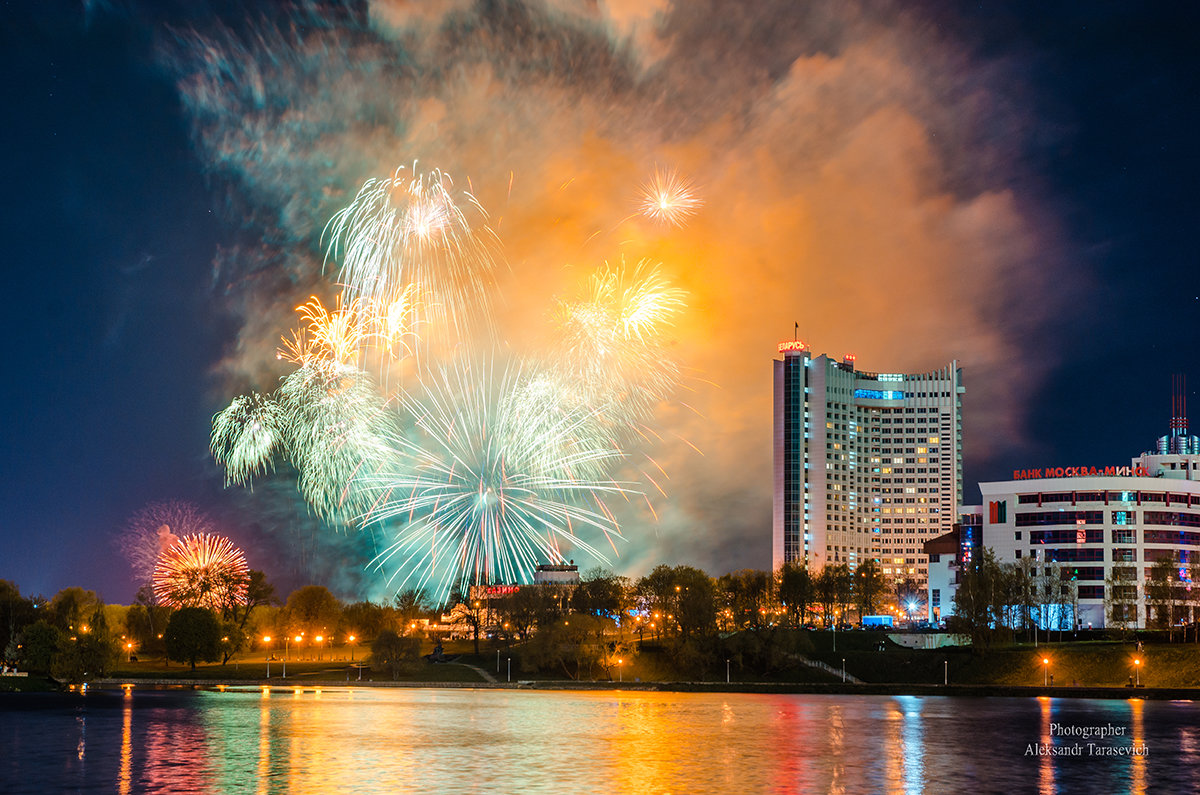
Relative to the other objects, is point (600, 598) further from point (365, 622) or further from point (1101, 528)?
point (1101, 528)

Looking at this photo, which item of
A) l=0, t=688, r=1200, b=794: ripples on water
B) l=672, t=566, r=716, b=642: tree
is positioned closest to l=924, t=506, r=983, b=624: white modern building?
l=672, t=566, r=716, b=642: tree

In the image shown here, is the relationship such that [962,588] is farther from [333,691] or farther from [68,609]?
[68,609]

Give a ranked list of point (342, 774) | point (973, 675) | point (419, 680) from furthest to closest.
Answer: point (419, 680) → point (973, 675) → point (342, 774)

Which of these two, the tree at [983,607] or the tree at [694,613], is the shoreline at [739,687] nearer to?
the tree at [694,613]

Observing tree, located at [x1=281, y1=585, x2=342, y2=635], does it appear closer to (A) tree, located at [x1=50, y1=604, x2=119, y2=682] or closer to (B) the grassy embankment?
(B) the grassy embankment

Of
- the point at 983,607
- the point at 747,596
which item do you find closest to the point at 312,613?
the point at 747,596

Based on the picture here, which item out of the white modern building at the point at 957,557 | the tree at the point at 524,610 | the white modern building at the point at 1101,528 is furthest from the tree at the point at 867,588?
the tree at the point at 524,610

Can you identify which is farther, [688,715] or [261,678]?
[261,678]

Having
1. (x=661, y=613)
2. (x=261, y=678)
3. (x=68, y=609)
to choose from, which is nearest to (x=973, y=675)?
(x=661, y=613)

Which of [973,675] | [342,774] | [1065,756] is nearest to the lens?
[342,774]
